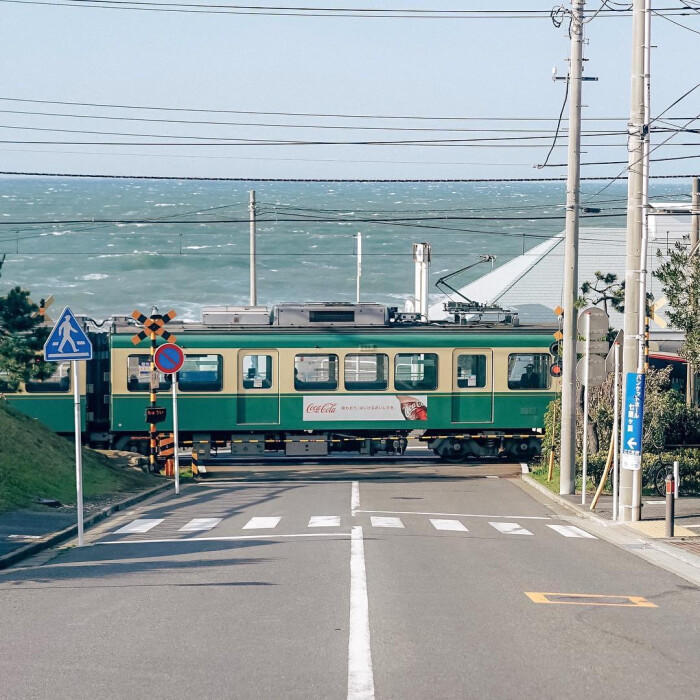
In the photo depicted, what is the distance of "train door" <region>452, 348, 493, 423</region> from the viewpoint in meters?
28.6

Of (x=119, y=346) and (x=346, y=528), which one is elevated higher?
(x=119, y=346)

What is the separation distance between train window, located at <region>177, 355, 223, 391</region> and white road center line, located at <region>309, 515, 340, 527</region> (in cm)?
1016

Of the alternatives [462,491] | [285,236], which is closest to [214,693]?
[462,491]

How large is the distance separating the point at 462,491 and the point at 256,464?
804 centimetres

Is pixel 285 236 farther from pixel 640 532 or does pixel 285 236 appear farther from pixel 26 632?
pixel 26 632

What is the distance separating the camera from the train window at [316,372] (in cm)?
2828

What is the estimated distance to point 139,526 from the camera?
17.7m

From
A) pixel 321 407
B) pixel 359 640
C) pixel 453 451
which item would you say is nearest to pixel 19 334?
pixel 321 407

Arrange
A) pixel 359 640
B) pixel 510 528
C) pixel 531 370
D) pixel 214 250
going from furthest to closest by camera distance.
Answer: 1. pixel 214 250
2. pixel 531 370
3. pixel 510 528
4. pixel 359 640

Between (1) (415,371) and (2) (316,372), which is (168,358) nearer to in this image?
(2) (316,372)

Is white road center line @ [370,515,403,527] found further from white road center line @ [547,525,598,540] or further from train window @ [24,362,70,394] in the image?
train window @ [24,362,70,394]

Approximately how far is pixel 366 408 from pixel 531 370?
14.8 feet

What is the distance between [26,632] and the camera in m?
9.17

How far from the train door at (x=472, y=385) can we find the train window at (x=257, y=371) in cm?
483
